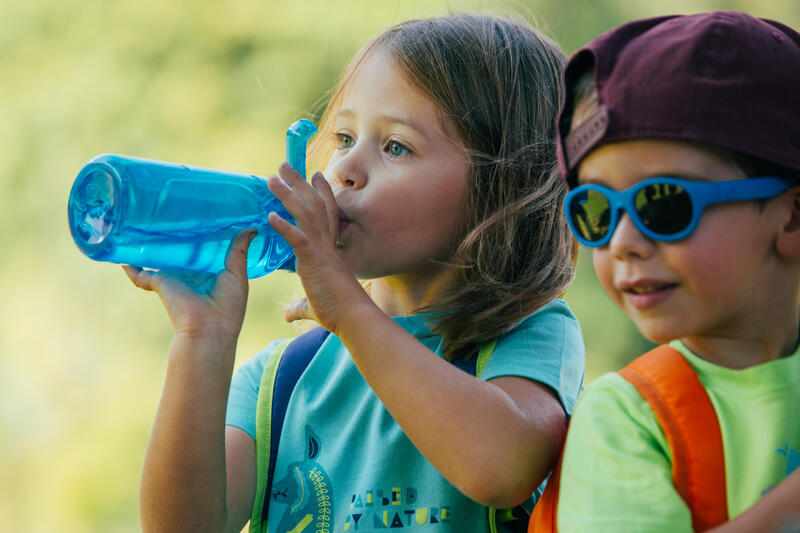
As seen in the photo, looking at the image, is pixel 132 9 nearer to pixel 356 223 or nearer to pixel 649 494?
pixel 356 223

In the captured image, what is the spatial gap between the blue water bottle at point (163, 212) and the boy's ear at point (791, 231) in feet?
2.68

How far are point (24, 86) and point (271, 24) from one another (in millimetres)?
1435

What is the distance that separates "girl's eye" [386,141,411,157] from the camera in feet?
6.09

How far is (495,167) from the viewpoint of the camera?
191 centimetres

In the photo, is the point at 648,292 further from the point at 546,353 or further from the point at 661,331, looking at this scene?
the point at 546,353

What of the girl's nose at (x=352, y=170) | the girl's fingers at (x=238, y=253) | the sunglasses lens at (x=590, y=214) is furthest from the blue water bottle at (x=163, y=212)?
the sunglasses lens at (x=590, y=214)

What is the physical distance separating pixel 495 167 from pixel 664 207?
65 centimetres

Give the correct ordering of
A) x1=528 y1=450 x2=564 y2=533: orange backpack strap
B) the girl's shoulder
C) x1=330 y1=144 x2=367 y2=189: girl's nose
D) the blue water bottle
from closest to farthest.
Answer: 1. x1=528 y1=450 x2=564 y2=533: orange backpack strap
2. the blue water bottle
3. the girl's shoulder
4. x1=330 y1=144 x2=367 y2=189: girl's nose

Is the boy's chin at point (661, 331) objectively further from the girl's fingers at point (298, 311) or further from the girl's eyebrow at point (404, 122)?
the girl's fingers at point (298, 311)

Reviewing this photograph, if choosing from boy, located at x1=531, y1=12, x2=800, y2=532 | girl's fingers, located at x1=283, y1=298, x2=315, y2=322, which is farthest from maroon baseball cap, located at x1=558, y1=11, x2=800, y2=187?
girl's fingers, located at x1=283, y1=298, x2=315, y2=322

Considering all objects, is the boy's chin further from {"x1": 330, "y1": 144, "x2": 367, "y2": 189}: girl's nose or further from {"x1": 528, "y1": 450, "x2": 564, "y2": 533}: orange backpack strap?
{"x1": 330, "y1": 144, "x2": 367, "y2": 189}: girl's nose

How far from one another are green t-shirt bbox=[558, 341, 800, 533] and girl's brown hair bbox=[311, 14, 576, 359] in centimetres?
45

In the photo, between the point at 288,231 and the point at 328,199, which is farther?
the point at 328,199

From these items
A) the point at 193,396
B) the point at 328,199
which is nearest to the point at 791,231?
the point at 328,199
